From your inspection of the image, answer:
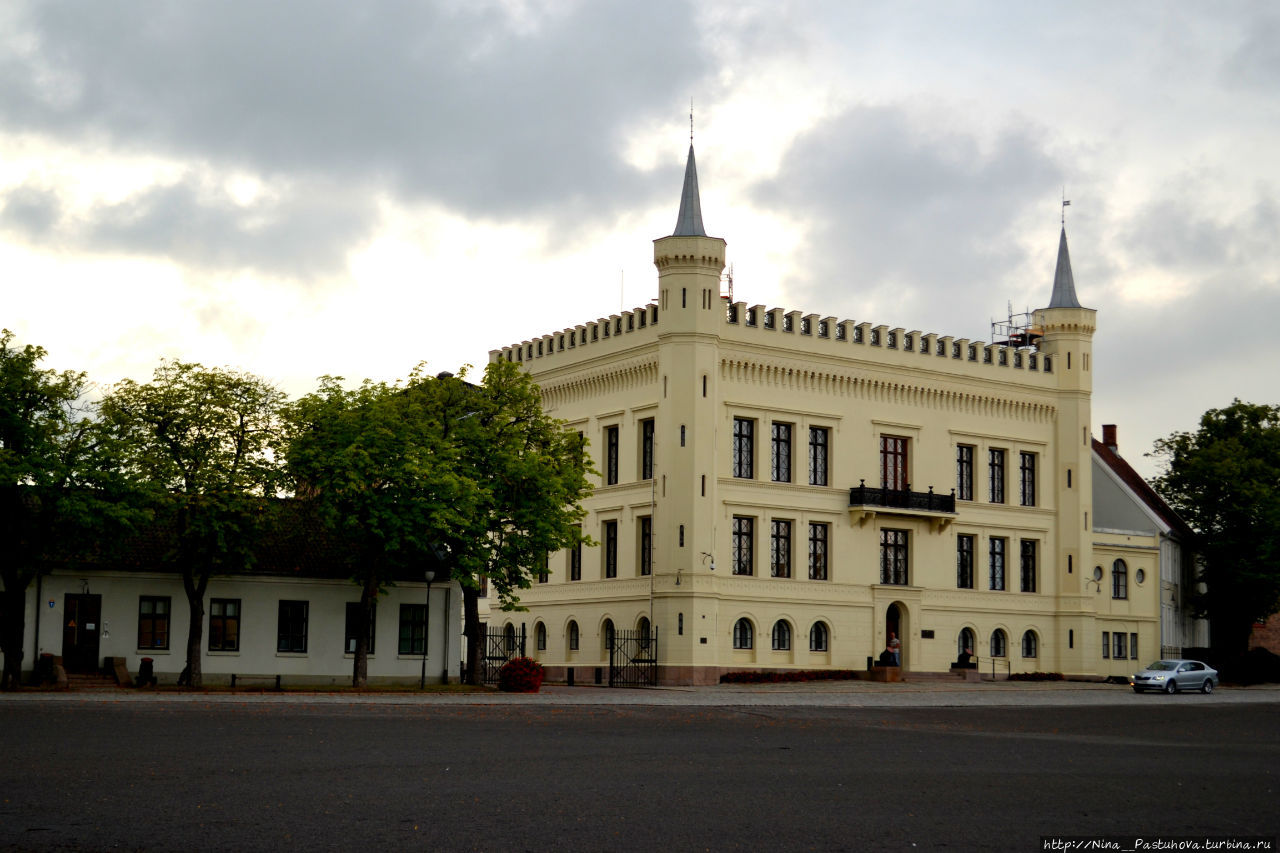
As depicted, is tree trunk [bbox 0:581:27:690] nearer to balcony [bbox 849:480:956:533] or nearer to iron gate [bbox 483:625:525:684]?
iron gate [bbox 483:625:525:684]

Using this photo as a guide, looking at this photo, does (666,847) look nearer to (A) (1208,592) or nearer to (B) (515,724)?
(B) (515,724)

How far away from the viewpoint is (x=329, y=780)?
17656 millimetres

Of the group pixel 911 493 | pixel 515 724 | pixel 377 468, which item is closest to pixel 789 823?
pixel 515 724

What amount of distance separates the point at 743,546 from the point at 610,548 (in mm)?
5367

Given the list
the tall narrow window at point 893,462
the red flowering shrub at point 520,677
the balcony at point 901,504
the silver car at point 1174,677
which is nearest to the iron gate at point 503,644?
the balcony at point 901,504

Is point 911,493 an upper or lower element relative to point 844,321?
lower

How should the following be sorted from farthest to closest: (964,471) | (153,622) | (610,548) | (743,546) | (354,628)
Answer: (964,471), (610,548), (743,546), (354,628), (153,622)

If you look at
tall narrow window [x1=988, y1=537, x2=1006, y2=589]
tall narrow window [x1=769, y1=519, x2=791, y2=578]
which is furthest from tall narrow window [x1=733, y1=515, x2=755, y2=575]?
tall narrow window [x1=988, y1=537, x2=1006, y2=589]

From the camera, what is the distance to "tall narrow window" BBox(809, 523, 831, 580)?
59.9 m

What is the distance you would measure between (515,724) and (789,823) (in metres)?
15.4

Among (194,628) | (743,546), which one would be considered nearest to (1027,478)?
(743,546)

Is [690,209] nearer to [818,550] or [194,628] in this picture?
[818,550]

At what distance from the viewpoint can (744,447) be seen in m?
58.8

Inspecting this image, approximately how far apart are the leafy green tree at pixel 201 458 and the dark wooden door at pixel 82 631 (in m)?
2.63
